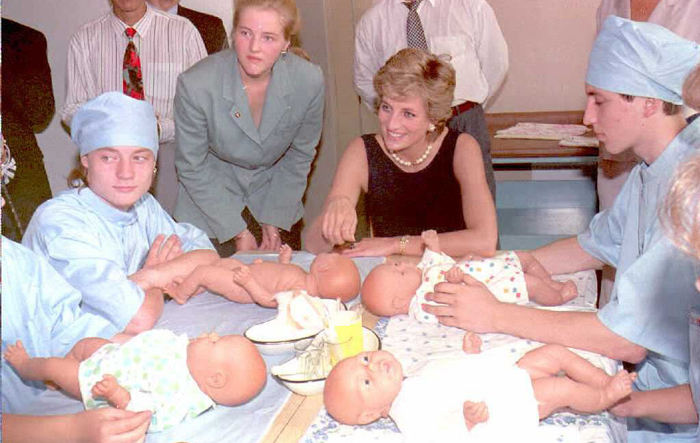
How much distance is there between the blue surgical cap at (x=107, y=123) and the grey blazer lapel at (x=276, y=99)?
2.39 ft

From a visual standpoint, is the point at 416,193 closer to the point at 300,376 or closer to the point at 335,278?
the point at 335,278

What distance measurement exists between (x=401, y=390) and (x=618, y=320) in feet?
1.42

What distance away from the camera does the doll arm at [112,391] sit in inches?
38.4

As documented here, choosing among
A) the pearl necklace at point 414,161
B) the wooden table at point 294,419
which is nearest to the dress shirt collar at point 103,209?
the wooden table at point 294,419

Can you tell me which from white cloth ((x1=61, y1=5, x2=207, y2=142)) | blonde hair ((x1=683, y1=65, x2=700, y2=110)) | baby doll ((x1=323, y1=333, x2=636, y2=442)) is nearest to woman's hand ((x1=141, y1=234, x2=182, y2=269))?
white cloth ((x1=61, y1=5, x2=207, y2=142))

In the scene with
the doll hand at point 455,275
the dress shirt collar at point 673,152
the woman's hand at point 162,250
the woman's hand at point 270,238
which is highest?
the dress shirt collar at point 673,152

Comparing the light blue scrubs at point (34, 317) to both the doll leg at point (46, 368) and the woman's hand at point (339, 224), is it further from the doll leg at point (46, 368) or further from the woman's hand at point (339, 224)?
the woman's hand at point (339, 224)

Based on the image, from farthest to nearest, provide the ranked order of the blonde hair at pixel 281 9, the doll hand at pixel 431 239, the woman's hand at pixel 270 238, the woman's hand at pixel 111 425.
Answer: the woman's hand at pixel 270 238 < the blonde hair at pixel 281 9 < the doll hand at pixel 431 239 < the woman's hand at pixel 111 425

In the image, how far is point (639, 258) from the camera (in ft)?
4.05

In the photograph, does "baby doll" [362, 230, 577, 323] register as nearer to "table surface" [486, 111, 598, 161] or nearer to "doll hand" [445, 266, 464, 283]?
"doll hand" [445, 266, 464, 283]

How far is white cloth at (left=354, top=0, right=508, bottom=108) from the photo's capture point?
2.59m

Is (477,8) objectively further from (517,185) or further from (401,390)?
(401,390)

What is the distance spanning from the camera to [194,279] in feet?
4.87

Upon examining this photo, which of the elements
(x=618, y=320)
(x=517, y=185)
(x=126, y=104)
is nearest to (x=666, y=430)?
(x=618, y=320)
